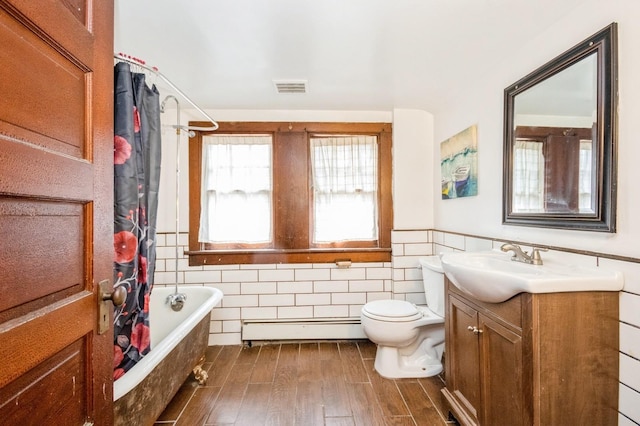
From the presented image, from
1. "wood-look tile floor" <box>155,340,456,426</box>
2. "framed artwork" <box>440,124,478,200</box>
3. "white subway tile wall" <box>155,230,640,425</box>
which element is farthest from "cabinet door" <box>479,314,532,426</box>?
"white subway tile wall" <box>155,230,640,425</box>

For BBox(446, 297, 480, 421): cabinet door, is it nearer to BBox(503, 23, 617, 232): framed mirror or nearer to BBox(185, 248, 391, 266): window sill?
BBox(503, 23, 617, 232): framed mirror

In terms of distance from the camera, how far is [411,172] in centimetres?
269

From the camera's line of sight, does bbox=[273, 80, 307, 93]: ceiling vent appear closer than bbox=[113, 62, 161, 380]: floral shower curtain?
No

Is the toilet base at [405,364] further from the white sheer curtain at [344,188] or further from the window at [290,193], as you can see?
the white sheer curtain at [344,188]

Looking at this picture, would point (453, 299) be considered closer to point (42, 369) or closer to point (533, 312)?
point (533, 312)

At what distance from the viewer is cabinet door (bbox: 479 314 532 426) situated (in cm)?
114

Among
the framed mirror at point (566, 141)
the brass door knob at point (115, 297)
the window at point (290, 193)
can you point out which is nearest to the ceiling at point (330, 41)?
the framed mirror at point (566, 141)

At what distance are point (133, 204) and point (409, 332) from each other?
1839 mm

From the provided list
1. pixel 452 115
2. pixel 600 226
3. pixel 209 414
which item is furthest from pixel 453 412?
pixel 452 115

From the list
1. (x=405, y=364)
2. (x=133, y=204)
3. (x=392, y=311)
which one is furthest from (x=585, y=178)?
(x=133, y=204)

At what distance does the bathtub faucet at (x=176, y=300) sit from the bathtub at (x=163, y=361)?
0.14ft

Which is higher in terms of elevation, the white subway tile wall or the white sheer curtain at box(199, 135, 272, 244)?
the white sheer curtain at box(199, 135, 272, 244)

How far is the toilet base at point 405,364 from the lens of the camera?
83.0 inches

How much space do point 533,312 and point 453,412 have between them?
87cm
